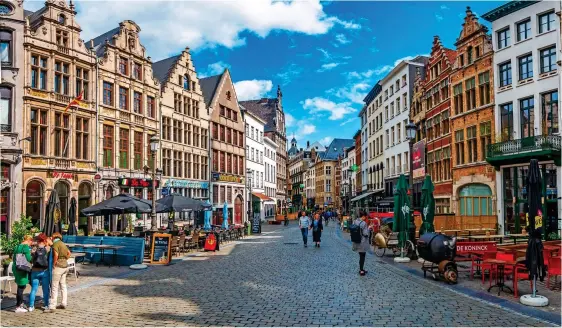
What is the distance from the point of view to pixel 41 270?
959cm

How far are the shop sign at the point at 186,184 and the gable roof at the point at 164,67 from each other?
28.1 feet

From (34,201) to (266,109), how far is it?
192 feet

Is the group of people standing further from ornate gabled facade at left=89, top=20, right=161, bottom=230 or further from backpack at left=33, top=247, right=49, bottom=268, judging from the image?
ornate gabled facade at left=89, top=20, right=161, bottom=230

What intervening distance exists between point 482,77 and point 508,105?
338 centimetres

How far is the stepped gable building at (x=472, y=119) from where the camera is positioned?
3234 cm

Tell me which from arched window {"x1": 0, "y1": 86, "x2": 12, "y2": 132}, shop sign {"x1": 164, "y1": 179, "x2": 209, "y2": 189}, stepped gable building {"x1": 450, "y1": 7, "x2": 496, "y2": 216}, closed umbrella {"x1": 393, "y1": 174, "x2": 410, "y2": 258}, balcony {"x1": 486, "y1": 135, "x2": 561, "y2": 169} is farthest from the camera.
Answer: shop sign {"x1": 164, "y1": 179, "x2": 209, "y2": 189}

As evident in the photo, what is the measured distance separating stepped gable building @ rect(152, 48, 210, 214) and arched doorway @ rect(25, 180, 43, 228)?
11700mm

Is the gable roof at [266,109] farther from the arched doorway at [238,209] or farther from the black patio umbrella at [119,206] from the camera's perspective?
the black patio umbrella at [119,206]

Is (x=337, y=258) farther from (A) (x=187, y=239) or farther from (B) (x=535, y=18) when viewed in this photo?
(B) (x=535, y=18)

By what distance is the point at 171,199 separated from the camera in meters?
23.9

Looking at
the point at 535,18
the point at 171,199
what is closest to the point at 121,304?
the point at 171,199

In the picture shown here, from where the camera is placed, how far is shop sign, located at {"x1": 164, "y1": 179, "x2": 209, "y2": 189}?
3903 centimetres

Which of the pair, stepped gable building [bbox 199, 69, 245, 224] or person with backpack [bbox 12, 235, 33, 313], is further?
stepped gable building [bbox 199, 69, 245, 224]

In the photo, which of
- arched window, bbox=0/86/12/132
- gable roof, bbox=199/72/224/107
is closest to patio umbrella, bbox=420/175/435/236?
arched window, bbox=0/86/12/132
